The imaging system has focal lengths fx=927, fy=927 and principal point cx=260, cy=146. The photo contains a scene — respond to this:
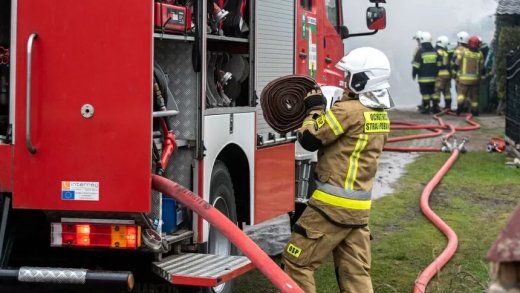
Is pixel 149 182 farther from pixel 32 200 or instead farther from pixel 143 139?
pixel 32 200

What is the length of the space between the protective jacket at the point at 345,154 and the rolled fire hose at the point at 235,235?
2.20 ft

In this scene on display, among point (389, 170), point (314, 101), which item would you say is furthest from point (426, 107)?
point (314, 101)

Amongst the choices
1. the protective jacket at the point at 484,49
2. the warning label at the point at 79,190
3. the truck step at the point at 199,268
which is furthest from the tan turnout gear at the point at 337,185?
the protective jacket at the point at 484,49

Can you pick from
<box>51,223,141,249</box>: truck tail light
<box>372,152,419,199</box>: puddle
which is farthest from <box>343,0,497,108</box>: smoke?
<box>51,223,141,249</box>: truck tail light

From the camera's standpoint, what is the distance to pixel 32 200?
15.2 ft

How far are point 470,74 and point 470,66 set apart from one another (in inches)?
7.4

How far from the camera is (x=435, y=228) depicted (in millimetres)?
9180

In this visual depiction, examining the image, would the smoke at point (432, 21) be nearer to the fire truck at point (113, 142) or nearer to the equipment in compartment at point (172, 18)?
the fire truck at point (113, 142)

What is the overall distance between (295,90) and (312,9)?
2755 mm

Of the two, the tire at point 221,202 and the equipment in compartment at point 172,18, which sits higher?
the equipment in compartment at point 172,18

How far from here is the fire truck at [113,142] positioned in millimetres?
4586

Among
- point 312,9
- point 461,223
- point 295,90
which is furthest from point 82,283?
point 461,223

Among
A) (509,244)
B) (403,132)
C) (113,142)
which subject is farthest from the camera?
(403,132)

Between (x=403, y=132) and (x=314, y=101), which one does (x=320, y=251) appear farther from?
(x=403, y=132)
